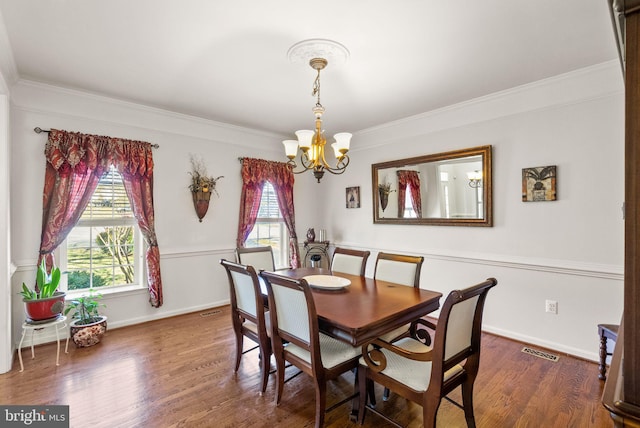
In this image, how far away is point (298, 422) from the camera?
1.98m

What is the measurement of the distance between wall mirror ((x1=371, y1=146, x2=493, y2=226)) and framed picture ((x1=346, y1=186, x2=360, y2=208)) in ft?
1.11

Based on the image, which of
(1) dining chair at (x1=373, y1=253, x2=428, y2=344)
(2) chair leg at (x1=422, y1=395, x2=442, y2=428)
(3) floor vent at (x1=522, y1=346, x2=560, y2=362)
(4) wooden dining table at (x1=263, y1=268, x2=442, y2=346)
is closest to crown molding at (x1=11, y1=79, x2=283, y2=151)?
(4) wooden dining table at (x1=263, y1=268, x2=442, y2=346)

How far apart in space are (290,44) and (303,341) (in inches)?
83.0

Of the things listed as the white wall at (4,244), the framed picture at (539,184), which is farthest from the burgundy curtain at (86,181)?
the framed picture at (539,184)

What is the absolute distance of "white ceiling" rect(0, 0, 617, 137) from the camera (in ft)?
6.48

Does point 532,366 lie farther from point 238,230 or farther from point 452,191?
point 238,230

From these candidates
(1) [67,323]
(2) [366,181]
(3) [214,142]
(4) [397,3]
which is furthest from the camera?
(2) [366,181]

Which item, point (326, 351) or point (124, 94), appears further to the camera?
point (124, 94)

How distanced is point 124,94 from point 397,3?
9.59ft

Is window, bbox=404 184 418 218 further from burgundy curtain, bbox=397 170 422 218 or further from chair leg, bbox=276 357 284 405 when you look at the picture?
chair leg, bbox=276 357 284 405

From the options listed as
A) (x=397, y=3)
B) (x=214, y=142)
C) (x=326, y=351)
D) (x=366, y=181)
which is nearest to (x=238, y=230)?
(x=214, y=142)

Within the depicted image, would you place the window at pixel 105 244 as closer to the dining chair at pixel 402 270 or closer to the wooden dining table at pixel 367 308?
the wooden dining table at pixel 367 308

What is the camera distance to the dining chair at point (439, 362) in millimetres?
1544

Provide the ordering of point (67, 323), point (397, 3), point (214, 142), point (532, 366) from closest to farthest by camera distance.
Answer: point (397, 3) → point (532, 366) → point (67, 323) → point (214, 142)
